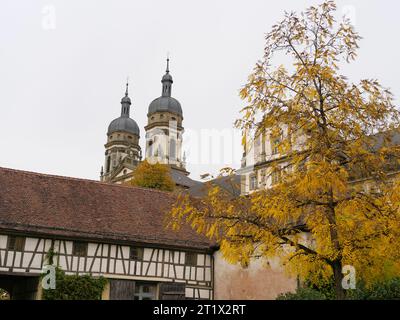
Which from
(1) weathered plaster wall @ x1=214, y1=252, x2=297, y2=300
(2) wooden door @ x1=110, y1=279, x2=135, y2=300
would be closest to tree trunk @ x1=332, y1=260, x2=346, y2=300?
(1) weathered plaster wall @ x1=214, y1=252, x2=297, y2=300

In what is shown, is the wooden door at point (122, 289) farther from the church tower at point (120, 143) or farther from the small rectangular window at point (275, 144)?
the church tower at point (120, 143)

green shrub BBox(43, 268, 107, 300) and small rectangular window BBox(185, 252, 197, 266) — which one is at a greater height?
small rectangular window BBox(185, 252, 197, 266)

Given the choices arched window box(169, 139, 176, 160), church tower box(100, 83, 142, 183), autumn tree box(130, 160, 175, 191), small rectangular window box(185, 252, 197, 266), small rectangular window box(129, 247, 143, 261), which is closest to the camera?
small rectangular window box(129, 247, 143, 261)

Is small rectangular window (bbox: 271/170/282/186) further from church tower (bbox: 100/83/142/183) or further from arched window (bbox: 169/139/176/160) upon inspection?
church tower (bbox: 100/83/142/183)

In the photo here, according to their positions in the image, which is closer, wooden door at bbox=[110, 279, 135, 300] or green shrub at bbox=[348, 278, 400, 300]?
green shrub at bbox=[348, 278, 400, 300]

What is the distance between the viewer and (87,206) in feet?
70.8

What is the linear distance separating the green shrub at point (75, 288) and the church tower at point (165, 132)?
58.4 meters

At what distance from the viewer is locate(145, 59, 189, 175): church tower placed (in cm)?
7900

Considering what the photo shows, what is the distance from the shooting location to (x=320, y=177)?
834 centimetres

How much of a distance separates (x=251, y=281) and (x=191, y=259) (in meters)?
3.01

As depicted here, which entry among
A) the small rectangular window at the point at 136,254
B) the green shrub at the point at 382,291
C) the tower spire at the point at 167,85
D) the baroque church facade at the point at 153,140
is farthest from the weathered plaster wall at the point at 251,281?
the tower spire at the point at 167,85
